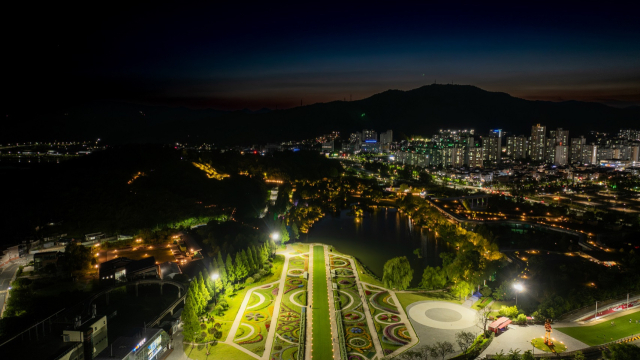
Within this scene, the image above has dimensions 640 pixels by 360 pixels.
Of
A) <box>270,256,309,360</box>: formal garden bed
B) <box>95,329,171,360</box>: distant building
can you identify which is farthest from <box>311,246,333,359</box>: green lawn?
<box>95,329,171,360</box>: distant building

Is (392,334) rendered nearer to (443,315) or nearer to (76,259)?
(443,315)

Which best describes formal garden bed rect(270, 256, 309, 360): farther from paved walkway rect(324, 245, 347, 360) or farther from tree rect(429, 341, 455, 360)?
tree rect(429, 341, 455, 360)

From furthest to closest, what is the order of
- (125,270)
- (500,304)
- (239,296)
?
(125,270) → (239,296) → (500,304)

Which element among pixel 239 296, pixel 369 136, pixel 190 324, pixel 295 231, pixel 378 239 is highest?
pixel 369 136

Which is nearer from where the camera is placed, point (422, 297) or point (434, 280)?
point (422, 297)

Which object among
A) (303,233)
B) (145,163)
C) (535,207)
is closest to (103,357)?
(303,233)

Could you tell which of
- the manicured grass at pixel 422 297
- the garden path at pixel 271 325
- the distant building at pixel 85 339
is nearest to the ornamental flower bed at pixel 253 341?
the garden path at pixel 271 325

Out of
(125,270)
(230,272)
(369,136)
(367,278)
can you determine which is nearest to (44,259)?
(125,270)
